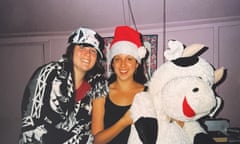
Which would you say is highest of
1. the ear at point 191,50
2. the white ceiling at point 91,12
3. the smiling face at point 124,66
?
the white ceiling at point 91,12

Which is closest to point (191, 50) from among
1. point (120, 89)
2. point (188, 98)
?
point (188, 98)

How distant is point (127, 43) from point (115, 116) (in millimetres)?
205

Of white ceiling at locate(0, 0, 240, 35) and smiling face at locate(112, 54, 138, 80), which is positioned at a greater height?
white ceiling at locate(0, 0, 240, 35)

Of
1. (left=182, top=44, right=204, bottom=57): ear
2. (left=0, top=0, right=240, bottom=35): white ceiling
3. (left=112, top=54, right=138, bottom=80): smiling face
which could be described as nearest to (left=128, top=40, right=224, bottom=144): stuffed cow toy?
(left=182, top=44, right=204, bottom=57): ear

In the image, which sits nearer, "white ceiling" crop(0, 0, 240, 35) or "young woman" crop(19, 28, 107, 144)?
"young woman" crop(19, 28, 107, 144)

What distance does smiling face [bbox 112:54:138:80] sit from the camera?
716 millimetres

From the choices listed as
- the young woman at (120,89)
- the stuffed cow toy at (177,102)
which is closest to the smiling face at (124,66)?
the young woman at (120,89)

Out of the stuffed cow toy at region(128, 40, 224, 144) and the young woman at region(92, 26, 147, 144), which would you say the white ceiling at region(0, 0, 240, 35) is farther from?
the stuffed cow toy at region(128, 40, 224, 144)

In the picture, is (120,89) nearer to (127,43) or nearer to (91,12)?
(127,43)

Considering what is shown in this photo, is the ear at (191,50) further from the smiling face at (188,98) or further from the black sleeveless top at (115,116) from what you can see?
the black sleeveless top at (115,116)

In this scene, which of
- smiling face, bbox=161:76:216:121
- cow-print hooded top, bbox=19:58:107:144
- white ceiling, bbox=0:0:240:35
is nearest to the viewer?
smiling face, bbox=161:76:216:121

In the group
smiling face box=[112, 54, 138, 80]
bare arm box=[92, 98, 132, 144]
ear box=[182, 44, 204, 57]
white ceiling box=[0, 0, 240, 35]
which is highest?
white ceiling box=[0, 0, 240, 35]

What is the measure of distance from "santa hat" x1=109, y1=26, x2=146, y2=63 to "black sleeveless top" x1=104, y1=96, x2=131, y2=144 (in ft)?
0.45

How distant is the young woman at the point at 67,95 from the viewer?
2.15 ft
